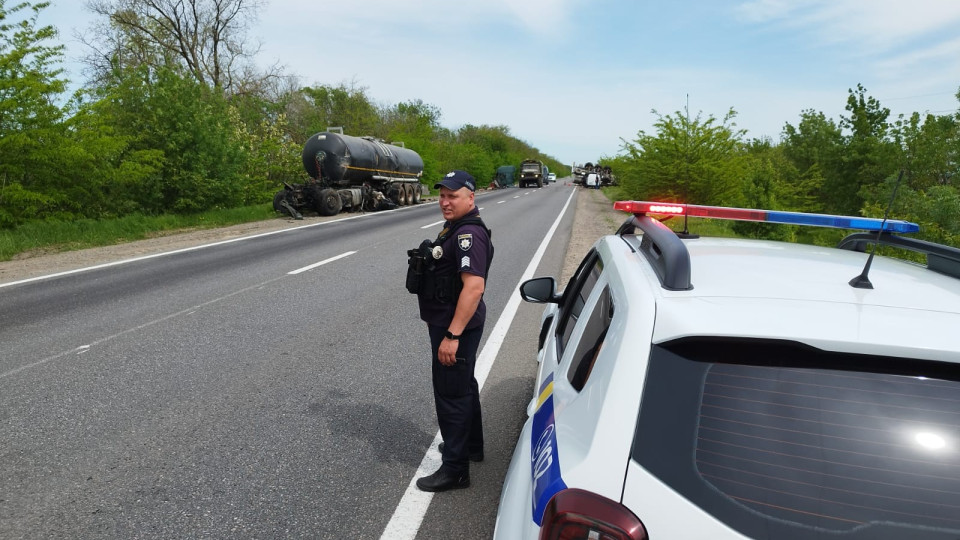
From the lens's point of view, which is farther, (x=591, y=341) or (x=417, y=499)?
(x=417, y=499)

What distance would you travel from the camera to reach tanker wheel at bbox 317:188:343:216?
19641 mm

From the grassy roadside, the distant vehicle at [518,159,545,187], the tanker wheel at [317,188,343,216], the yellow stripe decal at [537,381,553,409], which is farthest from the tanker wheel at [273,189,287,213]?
the distant vehicle at [518,159,545,187]

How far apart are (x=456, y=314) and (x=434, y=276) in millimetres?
265

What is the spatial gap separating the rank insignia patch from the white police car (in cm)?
151

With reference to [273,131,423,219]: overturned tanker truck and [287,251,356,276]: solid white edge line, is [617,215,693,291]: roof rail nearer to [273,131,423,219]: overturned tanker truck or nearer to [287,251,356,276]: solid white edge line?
[287,251,356,276]: solid white edge line

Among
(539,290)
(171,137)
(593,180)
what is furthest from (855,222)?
(593,180)

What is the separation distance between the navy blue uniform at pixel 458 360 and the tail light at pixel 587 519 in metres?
1.81

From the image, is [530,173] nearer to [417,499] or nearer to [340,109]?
[340,109]

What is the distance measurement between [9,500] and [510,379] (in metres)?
3.34

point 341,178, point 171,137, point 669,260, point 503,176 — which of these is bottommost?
point 669,260

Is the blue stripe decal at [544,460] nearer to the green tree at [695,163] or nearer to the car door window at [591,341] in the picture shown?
the car door window at [591,341]

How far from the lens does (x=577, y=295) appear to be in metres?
2.99

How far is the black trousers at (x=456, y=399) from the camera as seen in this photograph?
3.13 meters

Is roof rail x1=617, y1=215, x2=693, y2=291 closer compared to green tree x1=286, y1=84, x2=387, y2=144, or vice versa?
roof rail x1=617, y1=215, x2=693, y2=291
